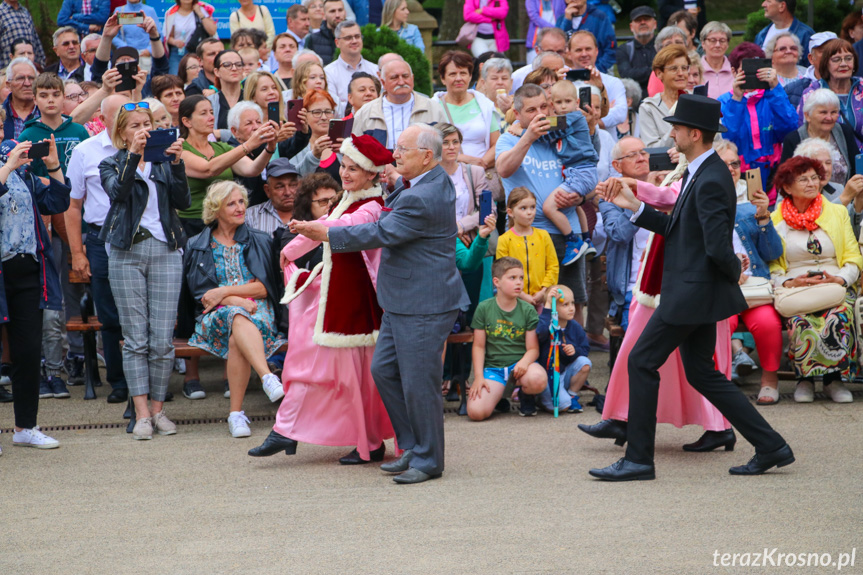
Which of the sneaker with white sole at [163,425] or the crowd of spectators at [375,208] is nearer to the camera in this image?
the crowd of spectators at [375,208]

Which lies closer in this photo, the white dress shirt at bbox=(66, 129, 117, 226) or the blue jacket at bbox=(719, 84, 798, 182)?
the white dress shirt at bbox=(66, 129, 117, 226)

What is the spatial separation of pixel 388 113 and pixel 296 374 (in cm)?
294

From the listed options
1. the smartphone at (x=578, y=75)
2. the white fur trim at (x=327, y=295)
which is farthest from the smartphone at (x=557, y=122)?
the white fur trim at (x=327, y=295)

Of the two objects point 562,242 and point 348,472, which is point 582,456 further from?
point 562,242

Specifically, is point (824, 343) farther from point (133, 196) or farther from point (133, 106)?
point (133, 106)

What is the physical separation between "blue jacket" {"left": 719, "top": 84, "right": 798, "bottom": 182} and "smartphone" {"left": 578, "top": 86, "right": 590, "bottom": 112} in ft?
4.23

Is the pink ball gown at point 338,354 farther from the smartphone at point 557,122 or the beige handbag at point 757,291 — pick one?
the beige handbag at point 757,291

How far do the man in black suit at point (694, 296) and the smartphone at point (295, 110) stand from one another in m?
3.33

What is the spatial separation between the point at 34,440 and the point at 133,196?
5.50ft

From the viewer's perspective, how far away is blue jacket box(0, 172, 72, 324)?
6.80m

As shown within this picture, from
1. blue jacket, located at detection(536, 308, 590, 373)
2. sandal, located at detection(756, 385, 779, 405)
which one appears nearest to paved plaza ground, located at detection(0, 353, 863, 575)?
sandal, located at detection(756, 385, 779, 405)

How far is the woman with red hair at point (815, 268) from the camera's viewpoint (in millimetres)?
7527

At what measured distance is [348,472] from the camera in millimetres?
6184

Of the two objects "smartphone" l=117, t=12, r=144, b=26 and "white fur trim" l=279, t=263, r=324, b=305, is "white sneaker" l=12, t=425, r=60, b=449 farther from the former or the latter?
"smartphone" l=117, t=12, r=144, b=26
